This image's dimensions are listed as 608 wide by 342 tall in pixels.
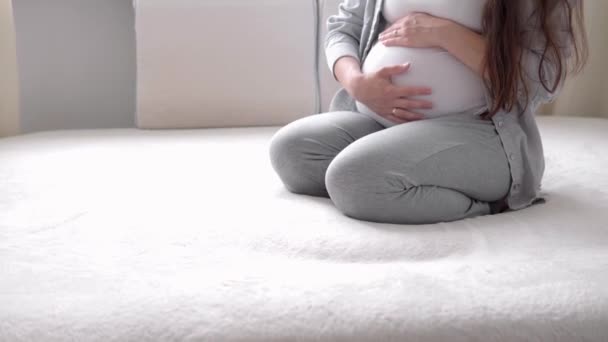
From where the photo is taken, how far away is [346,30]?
1370 mm

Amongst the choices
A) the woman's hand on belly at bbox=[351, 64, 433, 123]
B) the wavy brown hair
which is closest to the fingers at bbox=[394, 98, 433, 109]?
the woman's hand on belly at bbox=[351, 64, 433, 123]

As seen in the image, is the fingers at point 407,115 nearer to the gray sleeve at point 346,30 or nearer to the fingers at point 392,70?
the fingers at point 392,70

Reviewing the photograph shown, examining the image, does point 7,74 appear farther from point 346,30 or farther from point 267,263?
point 267,263

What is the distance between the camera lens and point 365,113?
130cm

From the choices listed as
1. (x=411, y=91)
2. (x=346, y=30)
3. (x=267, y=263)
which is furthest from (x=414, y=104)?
(x=267, y=263)

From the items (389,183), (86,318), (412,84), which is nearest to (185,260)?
(86,318)

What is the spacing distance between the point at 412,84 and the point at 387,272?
0.42m

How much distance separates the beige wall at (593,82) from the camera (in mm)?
2043

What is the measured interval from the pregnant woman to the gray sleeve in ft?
0.30

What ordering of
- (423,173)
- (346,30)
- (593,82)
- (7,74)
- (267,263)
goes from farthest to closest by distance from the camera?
(593,82) < (7,74) < (346,30) < (423,173) < (267,263)

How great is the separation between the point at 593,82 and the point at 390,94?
46.1 inches

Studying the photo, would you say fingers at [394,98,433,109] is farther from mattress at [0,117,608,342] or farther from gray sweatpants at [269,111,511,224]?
mattress at [0,117,608,342]

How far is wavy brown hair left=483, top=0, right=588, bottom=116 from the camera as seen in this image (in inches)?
42.9

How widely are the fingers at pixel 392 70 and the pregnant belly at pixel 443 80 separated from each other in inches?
0.4
